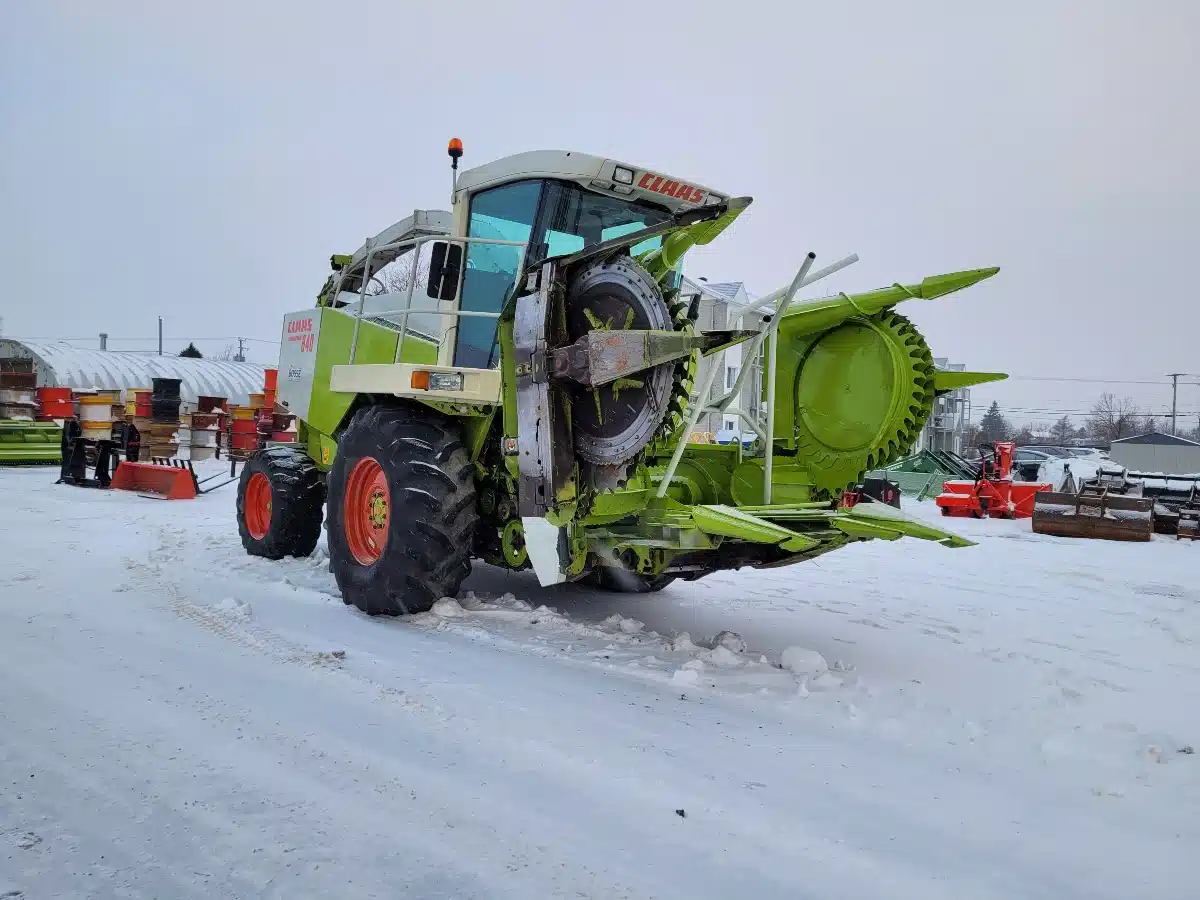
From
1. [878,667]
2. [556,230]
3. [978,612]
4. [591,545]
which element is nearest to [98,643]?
[591,545]

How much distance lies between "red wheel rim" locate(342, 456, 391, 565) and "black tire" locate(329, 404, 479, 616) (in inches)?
7.0

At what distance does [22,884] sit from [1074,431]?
11643cm

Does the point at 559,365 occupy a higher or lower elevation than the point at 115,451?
higher

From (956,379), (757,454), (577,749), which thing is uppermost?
(956,379)

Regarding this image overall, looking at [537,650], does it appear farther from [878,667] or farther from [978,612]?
[978,612]

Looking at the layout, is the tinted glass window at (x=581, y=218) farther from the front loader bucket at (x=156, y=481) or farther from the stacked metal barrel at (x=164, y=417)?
the stacked metal barrel at (x=164, y=417)

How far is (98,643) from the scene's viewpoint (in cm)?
406

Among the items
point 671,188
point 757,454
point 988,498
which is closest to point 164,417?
point 757,454

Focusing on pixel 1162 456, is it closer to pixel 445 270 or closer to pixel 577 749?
pixel 445 270

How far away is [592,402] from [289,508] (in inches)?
141

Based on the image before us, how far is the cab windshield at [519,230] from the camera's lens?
467 cm

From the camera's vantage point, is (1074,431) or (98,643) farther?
(1074,431)

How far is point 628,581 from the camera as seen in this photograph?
5.80 meters

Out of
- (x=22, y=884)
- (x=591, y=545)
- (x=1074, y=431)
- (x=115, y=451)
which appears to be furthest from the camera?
(x=1074, y=431)
